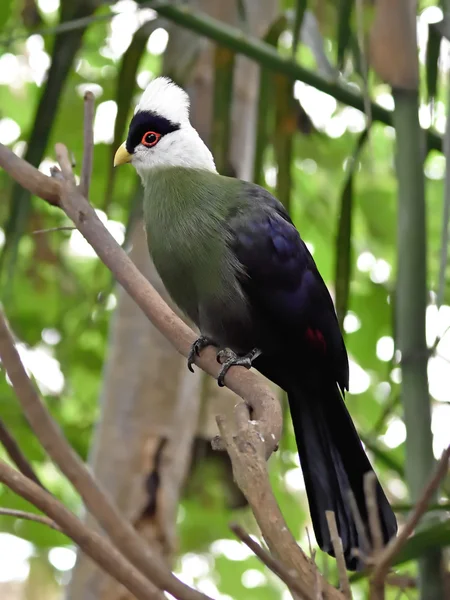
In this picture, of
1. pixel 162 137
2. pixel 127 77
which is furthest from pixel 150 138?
pixel 127 77

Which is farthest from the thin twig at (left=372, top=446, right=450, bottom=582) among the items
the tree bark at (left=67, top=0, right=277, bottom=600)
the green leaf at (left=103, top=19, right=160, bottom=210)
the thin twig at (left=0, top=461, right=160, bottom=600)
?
the tree bark at (left=67, top=0, right=277, bottom=600)

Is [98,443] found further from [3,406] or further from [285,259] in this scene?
[285,259]

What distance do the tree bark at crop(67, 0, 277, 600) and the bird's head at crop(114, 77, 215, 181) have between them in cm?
8

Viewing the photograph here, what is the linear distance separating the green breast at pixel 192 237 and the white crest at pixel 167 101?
9.4 inches

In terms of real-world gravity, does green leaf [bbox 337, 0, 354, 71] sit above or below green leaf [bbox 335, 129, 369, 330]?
above

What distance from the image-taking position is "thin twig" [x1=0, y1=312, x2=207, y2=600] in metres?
0.49

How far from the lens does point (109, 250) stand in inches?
43.8

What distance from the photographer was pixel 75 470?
0.50 metres

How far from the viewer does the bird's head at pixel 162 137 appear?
1.76 m

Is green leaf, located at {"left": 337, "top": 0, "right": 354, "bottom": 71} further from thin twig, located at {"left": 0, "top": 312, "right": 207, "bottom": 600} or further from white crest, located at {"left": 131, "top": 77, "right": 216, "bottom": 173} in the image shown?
thin twig, located at {"left": 0, "top": 312, "right": 207, "bottom": 600}

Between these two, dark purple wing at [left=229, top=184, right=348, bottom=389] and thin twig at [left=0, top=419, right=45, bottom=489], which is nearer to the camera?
thin twig at [left=0, top=419, right=45, bottom=489]

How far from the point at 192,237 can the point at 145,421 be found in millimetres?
536

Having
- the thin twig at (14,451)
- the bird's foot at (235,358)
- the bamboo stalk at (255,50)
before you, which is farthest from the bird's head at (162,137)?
the thin twig at (14,451)

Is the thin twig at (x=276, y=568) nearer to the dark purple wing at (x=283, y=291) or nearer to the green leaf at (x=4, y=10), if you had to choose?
the dark purple wing at (x=283, y=291)
